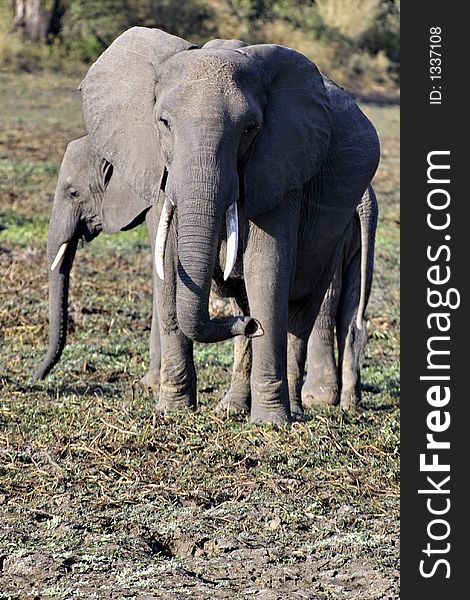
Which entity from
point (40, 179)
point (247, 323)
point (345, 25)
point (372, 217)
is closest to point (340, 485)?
point (247, 323)

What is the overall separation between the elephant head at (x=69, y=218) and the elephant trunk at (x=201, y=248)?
171 centimetres

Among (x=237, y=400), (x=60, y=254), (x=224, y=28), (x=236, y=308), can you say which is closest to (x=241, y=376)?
(x=237, y=400)

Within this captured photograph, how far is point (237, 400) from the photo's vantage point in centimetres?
802

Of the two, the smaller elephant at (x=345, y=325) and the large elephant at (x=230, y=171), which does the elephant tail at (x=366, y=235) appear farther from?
the large elephant at (x=230, y=171)

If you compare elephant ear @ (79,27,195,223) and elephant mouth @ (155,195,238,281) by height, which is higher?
elephant ear @ (79,27,195,223)

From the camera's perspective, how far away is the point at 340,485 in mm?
6344

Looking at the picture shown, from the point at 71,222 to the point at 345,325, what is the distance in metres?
1.87

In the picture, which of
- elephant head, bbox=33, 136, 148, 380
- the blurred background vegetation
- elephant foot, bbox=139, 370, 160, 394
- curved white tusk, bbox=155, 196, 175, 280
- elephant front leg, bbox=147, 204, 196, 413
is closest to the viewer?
curved white tusk, bbox=155, 196, 175, 280

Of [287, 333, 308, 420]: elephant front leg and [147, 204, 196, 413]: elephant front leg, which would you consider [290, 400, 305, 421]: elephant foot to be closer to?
[287, 333, 308, 420]: elephant front leg

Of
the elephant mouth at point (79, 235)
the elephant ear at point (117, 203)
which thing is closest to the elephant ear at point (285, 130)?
the elephant ear at point (117, 203)

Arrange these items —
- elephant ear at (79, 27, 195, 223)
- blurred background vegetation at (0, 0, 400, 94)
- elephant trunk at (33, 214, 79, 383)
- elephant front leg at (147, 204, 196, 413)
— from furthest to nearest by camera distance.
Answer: blurred background vegetation at (0, 0, 400, 94), elephant trunk at (33, 214, 79, 383), elephant front leg at (147, 204, 196, 413), elephant ear at (79, 27, 195, 223)

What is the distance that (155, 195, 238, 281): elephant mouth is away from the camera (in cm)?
672

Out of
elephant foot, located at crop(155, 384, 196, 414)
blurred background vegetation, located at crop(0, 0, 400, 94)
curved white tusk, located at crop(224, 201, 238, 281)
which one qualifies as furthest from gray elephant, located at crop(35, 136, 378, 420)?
blurred background vegetation, located at crop(0, 0, 400, 94)

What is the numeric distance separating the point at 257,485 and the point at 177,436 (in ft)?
2.51
